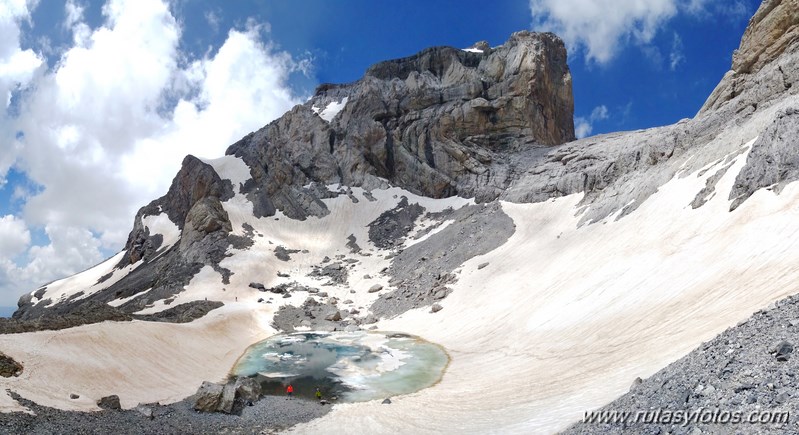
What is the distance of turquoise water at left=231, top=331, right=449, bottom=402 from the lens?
2891cm

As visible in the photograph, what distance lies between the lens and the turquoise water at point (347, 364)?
2891 cm

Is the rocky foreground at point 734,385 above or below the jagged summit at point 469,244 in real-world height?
below

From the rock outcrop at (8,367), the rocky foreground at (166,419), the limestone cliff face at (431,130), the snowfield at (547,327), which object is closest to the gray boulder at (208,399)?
the rocky foreground at (166,419)

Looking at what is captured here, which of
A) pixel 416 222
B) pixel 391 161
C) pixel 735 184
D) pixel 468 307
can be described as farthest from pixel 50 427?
pixel 391 161

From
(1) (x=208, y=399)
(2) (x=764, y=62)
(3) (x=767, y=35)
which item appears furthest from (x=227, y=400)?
(3) (x=767, y=35)

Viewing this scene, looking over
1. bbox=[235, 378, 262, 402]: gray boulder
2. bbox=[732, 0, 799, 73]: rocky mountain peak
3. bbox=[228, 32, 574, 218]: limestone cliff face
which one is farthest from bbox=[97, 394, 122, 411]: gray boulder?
bbox=[228, 32, 574, 218]: limestone cliff face

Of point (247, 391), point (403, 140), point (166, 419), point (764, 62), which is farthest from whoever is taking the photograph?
point (403, 140)

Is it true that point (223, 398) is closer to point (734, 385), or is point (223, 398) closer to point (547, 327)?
point (547, 327)

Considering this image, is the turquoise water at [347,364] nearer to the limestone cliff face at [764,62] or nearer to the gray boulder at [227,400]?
the gray boulder at [227,400]

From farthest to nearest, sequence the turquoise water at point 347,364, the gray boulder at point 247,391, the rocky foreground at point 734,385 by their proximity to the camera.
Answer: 1. the turquoise water at point 347,364
2. the gray boulder at point 247,391
3. the rocky foreground at point 734,385

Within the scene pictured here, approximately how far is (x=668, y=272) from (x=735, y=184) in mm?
9552

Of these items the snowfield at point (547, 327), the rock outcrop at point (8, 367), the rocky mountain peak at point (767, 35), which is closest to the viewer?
the snowfield at point (547, 327)

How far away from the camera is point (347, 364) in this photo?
3544cm

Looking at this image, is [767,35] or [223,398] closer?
[223,398]
